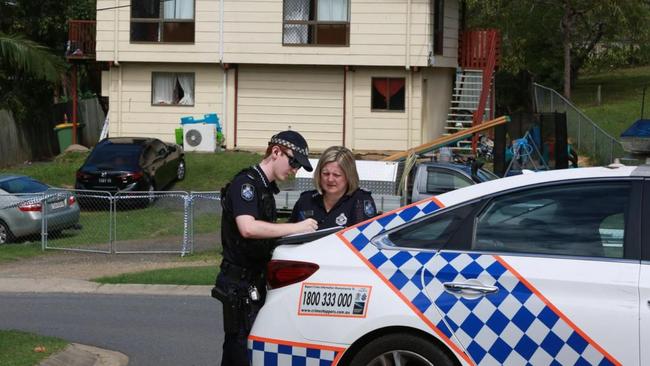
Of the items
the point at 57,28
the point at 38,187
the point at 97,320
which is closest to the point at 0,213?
the point at 38,187

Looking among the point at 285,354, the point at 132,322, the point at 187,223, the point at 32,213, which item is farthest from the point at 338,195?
the point at 32,213

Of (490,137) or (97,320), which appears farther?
(490,137)

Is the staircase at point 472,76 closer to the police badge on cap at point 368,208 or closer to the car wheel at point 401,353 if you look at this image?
the police badge on cap at point 368,208

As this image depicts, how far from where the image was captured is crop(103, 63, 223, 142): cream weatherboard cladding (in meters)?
32.4

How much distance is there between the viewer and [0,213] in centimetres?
1975

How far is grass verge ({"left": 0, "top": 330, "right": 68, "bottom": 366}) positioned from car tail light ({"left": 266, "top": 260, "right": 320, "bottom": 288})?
108 inches

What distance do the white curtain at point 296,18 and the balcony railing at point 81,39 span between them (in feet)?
21.1

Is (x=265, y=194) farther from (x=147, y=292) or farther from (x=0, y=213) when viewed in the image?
(x=0, y=213)

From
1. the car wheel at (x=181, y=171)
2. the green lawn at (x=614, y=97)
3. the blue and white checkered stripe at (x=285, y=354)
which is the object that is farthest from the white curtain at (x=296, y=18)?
the blue and white checkered stripe at (x=285, y=354)

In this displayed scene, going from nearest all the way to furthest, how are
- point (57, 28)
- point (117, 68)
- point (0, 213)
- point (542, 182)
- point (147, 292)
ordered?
point (542, 182) < point (147, 292) < point (0, 213) < point (117, 68) < point (57, 28)

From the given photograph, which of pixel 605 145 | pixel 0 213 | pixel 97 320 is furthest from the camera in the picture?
pixel 605 145

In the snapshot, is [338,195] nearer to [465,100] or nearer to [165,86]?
[165,86]

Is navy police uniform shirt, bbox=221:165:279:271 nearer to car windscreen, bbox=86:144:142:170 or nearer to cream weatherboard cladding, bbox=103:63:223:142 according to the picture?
car windscreen, bbox=86:144:142:170

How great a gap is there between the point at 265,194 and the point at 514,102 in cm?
4455
